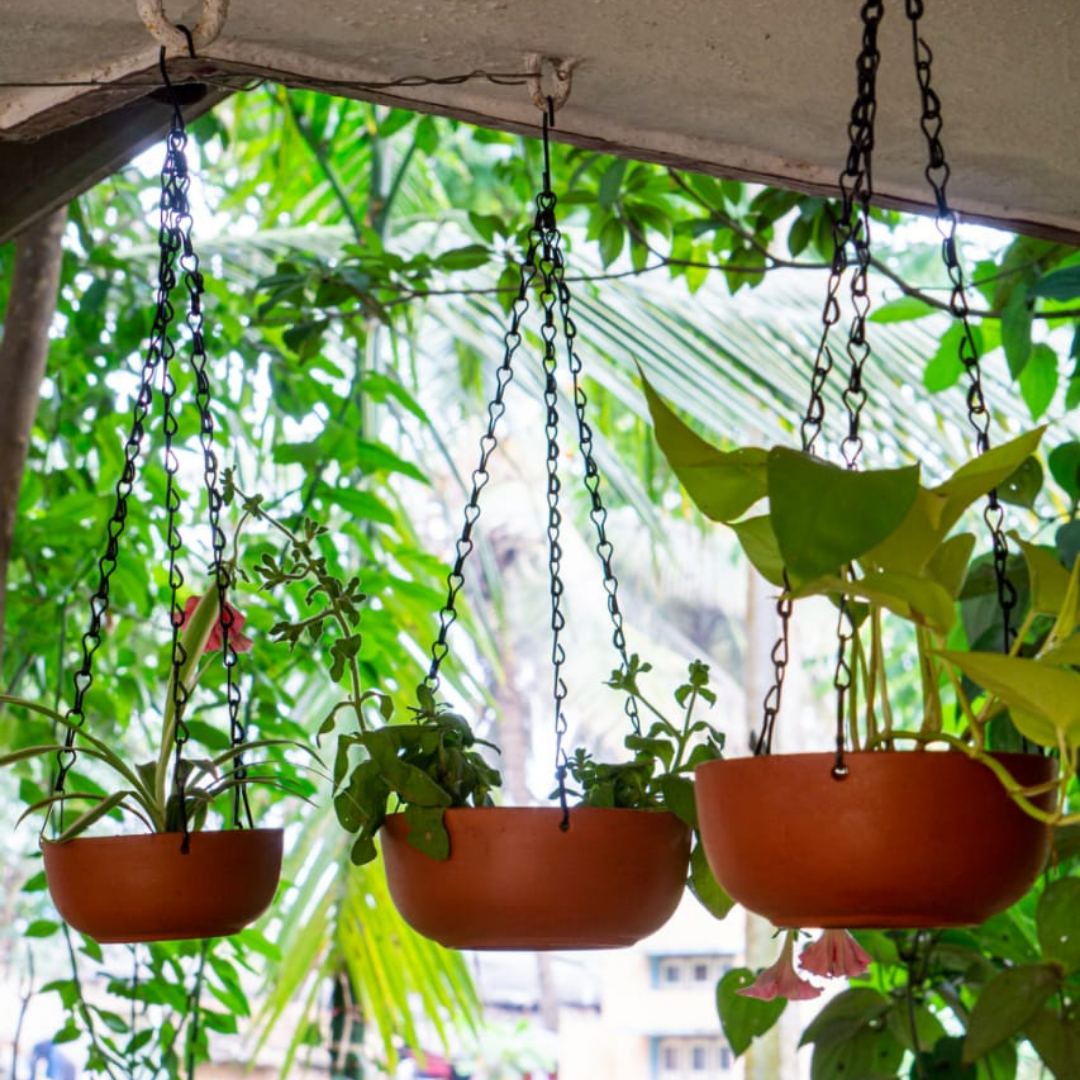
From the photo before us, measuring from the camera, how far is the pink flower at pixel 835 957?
0.99 metres

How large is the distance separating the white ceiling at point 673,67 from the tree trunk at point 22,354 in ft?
1.89

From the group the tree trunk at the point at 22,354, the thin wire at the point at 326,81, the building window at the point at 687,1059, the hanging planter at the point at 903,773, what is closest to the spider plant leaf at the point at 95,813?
the hanging planter at the point at 903,773

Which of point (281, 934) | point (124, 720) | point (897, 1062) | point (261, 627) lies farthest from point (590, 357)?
point (897, 1062)

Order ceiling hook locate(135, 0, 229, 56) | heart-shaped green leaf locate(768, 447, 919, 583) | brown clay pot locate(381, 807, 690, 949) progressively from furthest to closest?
ceiling hook locate(135, 0, 229, 56), brown clay pot locate(381, 807, 690, 949), heart-shaped green leaf locate(768, 447, 919, 583)

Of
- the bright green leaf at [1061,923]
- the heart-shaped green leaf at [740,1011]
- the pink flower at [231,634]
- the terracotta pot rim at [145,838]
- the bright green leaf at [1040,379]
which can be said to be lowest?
the heart-shaped green leaf at [740,1011]

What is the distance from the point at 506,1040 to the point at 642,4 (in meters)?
9.89

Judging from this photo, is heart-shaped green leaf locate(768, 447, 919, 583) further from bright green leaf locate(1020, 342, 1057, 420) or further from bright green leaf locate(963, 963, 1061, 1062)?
bright green leaf locate(1020, 342, 1057, 420)

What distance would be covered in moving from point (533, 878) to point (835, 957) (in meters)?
0.25

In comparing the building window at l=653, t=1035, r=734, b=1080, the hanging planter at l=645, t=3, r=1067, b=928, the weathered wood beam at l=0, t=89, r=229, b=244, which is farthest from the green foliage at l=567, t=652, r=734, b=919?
the building window at l=653, t=1035, r=734, b=1080

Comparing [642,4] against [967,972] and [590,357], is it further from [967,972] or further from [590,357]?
[590,357]

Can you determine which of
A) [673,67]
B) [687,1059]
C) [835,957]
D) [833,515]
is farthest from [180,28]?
[687,1059]

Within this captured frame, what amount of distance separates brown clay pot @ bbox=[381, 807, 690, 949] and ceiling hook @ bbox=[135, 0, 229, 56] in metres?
0.61

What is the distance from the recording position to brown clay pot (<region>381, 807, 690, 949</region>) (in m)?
0.92

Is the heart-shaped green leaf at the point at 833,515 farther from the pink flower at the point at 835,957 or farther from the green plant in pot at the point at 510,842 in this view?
the pink flower at the point at 835,957
